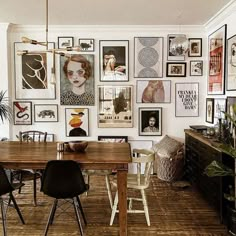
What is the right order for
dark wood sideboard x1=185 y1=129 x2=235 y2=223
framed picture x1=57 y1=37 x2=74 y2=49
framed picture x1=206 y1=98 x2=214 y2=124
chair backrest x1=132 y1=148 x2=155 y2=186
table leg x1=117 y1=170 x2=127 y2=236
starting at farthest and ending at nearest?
1. framed picture x1=57 y1=37 x2=74 y2=49
2. framed picture x1=206 y1=98 x2=214 y2=124
3. dark wood sideboard x1=185 y1=129 x2=235 y2=223
4. chair backrest x1=132 y1=148 x2=155 y2=186
5. table leg x1=117 y1=170 x2=127 y2=236

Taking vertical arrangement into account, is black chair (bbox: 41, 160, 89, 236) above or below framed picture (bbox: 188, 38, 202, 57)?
below

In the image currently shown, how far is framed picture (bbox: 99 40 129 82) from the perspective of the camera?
5387mm

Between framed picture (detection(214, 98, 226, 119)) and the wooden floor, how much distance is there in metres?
1.23

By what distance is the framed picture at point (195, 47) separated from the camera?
5.40 m

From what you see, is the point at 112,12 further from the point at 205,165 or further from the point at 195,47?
the point at 205,165

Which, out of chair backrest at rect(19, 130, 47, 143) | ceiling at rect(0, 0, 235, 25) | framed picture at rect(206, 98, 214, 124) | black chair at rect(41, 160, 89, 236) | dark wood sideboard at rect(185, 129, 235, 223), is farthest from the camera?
framed picture at rect(206, 98, 214, 124)

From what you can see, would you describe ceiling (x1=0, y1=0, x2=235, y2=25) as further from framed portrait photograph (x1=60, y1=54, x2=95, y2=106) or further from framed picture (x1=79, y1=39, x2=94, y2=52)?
framed portrait photograph (x1=60, y1=54, x2=95, y2=106)

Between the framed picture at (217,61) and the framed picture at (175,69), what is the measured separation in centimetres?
46

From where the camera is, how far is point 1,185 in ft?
9.87

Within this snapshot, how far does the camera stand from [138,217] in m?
3.66

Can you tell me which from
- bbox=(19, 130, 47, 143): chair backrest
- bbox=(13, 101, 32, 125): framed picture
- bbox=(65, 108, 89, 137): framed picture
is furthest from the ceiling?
bbox=(19, 130, 47, 143): chair backrest

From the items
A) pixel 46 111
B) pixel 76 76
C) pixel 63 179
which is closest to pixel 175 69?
pixel 76 76

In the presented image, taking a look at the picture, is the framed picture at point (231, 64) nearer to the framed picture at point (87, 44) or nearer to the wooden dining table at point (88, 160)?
the wooden dining table at point (88, 160)

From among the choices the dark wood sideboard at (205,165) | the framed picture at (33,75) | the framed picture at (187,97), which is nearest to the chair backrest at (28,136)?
the framed picture at (33,75)
